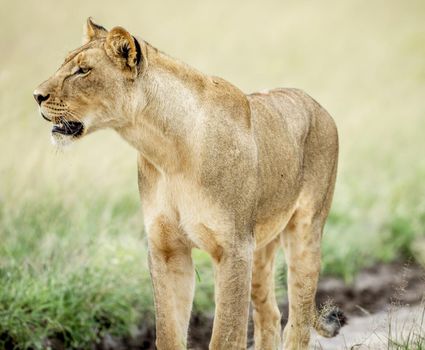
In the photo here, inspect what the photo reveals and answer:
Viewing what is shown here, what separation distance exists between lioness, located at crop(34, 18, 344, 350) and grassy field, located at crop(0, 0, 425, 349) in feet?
4.65

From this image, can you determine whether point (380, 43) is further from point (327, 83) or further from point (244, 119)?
point (244, 119)

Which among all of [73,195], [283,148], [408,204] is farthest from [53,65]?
[283,148]

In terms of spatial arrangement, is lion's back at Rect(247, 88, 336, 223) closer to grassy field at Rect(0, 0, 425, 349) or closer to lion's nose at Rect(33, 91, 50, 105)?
lion's nose at Rect(33, 91, 50, 105)

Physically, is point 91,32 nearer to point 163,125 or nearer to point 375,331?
point 163,125

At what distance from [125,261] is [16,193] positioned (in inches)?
42.5

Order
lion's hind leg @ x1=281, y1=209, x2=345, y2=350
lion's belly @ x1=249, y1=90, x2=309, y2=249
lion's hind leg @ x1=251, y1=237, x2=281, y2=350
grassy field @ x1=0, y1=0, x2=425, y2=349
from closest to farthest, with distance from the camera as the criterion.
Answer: lion's belly @ x1=249, y1=90, x2=309, y2=249
lion's hind leg @ x1=281, y1=209, x2=345, y2=350
lion's hind leg @ x1=251, y1=237, x2=281, y2=350
grassy field @ x1=0, y1=0, x2=425, y2=349

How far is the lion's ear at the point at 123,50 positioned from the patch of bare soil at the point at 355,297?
7.66 ft

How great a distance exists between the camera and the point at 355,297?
797 centimetres

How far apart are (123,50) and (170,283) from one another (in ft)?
3.88

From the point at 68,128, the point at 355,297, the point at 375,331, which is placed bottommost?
the point at 355,297

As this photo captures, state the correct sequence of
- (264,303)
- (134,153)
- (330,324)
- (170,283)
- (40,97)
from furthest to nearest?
1. (134,153)
2. (264,303)
3. (330,324)
4. (170,283)
5. (40,97)

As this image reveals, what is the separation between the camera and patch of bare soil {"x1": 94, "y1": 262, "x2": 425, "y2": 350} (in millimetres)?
6641

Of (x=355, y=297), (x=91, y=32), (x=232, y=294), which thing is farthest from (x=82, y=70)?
(x=355, y=297)

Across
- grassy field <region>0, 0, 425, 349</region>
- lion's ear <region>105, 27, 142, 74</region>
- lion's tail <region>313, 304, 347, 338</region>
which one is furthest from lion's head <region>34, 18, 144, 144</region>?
grassy field <region>0, 0, 425, 349</region>
